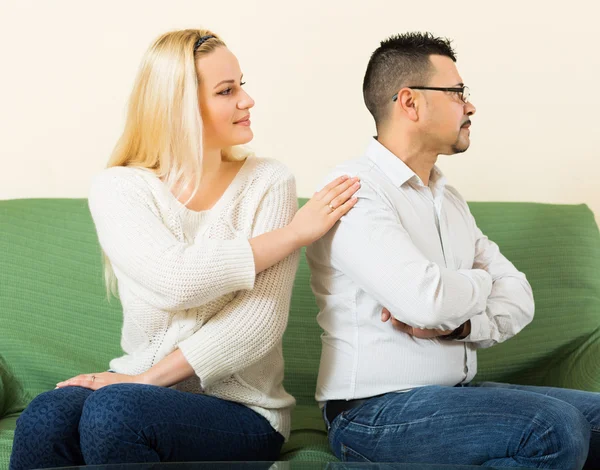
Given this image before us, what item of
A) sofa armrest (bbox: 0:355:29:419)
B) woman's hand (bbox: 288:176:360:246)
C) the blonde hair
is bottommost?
sofa armrest (bbox: 0:355:29:419)

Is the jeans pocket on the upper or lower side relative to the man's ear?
lower

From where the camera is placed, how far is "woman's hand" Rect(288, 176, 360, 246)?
181cm

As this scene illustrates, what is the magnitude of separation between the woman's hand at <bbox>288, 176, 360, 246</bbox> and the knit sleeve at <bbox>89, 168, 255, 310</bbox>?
12 centimetres

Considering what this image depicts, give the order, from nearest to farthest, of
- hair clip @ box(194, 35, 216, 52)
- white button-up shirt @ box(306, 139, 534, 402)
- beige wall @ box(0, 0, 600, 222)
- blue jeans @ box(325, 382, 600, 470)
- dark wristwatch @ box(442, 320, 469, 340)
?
1. blue jeans @ box(325, 382, 600, 470)
2. white button-up shirt @ box(306, 139, 534, 402)
3. dark wristwatch @ box(442, 320, 469, 340)
4. hair clip @ box(194, 35, 216, 52)
5. beige wall @ box(0, 0, 600, 222)

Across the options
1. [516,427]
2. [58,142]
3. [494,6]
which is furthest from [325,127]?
[516,427]

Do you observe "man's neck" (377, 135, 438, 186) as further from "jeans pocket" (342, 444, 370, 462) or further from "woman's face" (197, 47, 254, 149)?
"jeans pocket" (342, 444, 370, 462)

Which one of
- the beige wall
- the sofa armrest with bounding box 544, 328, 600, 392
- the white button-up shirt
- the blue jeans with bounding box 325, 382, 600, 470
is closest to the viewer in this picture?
the blue jeans with bounding box 325, 382, 600, 470

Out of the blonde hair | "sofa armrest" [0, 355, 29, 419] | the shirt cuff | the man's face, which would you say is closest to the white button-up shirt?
the shirt cuff

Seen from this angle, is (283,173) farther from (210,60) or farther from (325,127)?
(325,127)

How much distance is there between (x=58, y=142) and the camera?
115 inches

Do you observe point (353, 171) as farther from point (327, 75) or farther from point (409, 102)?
point (327, 75)

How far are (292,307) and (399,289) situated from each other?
0.74 metres

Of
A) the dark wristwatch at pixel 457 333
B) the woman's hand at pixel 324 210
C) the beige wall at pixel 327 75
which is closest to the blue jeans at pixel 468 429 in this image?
the dark wristwatch at pixel 457 333

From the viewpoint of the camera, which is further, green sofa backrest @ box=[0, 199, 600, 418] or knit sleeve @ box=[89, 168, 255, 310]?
green sofa backrest @ box=[0, 199, 600, 418]
